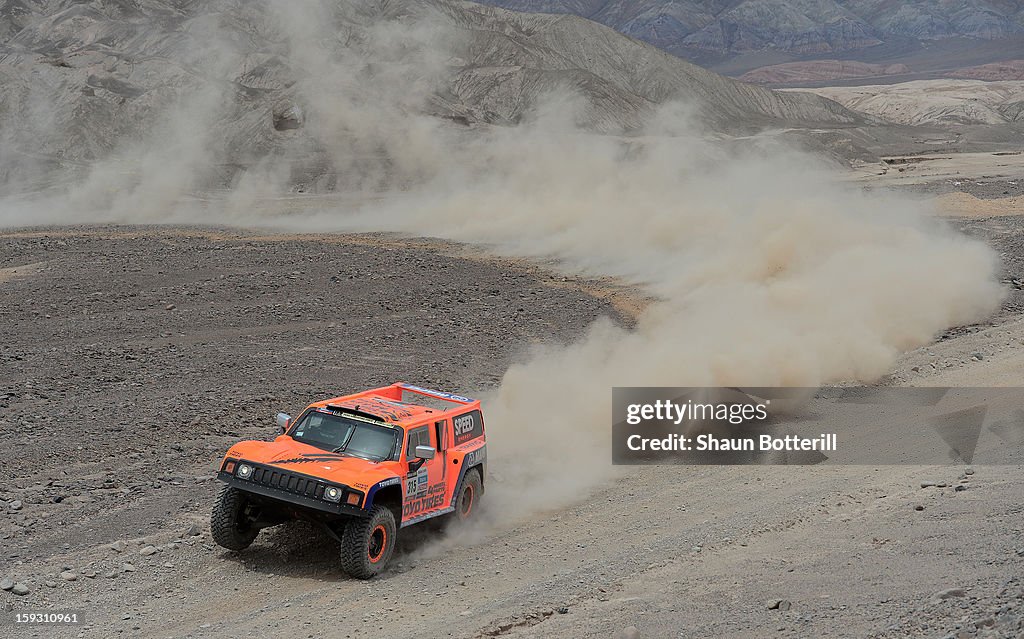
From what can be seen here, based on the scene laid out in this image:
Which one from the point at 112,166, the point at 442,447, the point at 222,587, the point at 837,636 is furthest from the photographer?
the point at 112,166

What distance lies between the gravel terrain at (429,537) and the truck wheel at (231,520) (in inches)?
8.5

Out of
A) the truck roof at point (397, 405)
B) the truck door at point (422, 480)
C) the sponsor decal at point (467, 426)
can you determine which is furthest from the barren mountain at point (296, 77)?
the truck door at point (422, 480)

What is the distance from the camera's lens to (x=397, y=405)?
43.1ft

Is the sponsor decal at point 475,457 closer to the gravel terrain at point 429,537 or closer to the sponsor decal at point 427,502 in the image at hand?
the sponsor decal at point 427,502

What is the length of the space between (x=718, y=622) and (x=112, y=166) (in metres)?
59.4

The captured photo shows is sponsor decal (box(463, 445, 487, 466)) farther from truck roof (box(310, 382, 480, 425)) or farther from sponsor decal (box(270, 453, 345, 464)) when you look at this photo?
sponsor decal (box(270, 453, 345, 464))

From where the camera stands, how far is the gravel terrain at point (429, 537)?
389 inches

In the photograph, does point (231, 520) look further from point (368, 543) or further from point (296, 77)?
point (296, 77)

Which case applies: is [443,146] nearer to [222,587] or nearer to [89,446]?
[89,446]

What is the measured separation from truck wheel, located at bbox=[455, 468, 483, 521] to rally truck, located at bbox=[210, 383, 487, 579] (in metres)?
0.01

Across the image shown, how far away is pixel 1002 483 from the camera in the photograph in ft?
43.4

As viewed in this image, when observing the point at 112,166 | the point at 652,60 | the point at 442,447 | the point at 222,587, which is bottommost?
the point at 222,587

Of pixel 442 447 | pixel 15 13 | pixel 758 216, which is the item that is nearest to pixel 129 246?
pixel 758 216

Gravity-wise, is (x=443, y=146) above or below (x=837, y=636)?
above
